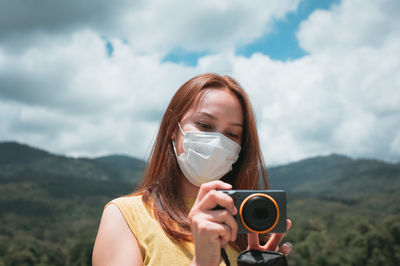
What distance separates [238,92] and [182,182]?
0.89 metres

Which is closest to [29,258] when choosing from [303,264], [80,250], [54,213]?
[80,250]

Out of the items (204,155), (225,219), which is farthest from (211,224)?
(204,155)

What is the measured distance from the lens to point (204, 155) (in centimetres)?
284

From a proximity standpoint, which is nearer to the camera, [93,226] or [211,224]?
[211,224]

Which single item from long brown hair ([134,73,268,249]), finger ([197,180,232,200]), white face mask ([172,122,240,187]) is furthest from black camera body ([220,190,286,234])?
white face mask ([172,122,240,187])

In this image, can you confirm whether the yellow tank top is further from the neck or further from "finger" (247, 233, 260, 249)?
the neck

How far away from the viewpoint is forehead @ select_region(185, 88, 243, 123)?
278 centimetres

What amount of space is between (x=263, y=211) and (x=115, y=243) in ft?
3.17

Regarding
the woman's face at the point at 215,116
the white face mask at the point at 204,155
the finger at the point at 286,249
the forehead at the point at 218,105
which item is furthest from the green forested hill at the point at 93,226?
the finger at the point at 286,249

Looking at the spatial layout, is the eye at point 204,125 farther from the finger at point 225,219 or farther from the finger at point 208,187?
the finger at point 225,219

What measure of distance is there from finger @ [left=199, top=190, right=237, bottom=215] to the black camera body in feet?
0.25

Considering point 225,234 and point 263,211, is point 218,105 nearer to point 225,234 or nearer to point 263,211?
point 263,211

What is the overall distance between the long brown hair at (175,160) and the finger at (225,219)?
0.55 meters

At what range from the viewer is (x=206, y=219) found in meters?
2.05
